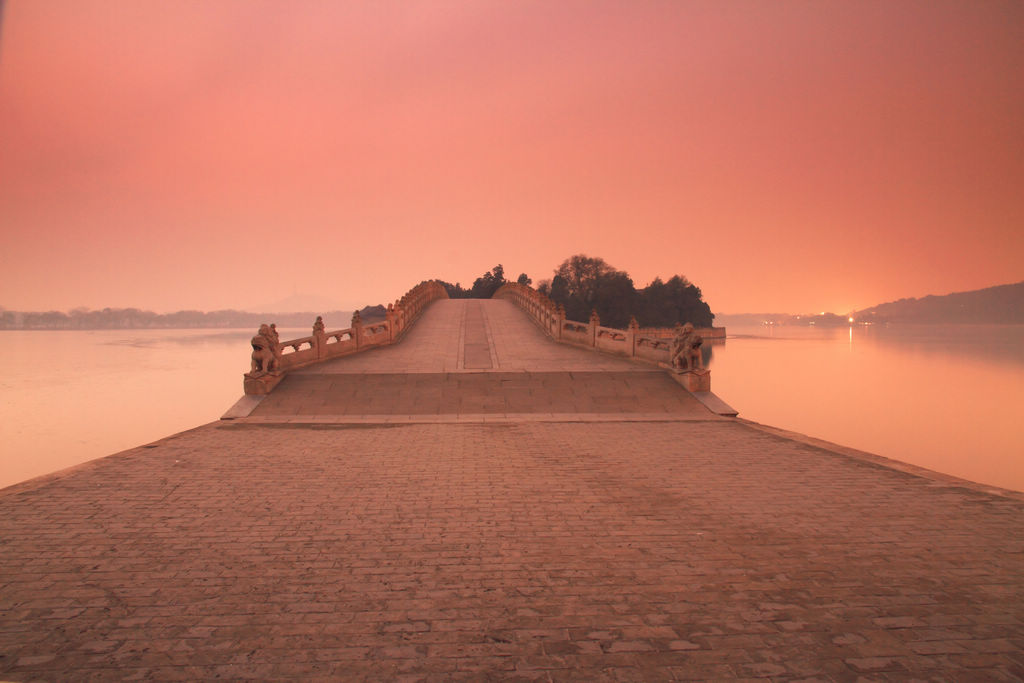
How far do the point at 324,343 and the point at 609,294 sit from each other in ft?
201

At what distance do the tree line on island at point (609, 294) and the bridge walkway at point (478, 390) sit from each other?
53.1 meters

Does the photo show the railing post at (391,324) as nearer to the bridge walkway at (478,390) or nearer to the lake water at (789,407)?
the bridge walkway at (478,390)

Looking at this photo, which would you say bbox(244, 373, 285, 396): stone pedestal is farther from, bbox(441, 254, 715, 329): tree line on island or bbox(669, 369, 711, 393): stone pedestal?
bbox(441, 254, 715, 329): tree line on island

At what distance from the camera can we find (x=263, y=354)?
44.3 ft

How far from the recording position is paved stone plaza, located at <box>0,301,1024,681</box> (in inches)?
142

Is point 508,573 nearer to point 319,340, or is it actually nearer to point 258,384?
point 258,384

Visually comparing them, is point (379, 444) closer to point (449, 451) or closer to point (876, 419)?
point (449, 451)

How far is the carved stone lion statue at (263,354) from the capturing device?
532 inches

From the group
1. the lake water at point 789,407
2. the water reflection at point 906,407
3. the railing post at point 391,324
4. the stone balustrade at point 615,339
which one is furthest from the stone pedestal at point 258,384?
the water reflection at point 906,407

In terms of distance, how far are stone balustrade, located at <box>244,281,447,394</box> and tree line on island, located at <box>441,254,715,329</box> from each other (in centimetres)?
4923

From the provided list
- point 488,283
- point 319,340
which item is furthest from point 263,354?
point 488,283

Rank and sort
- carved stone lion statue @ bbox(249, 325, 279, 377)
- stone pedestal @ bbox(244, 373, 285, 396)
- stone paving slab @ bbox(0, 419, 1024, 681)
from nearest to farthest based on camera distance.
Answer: stone paving slab @ bbox(0, 419, 1024, 681) < stone pedestal @ bbox(244, 373, 285, 396) < carved stone lion statue @ bbox(249, 325, 279, 377)

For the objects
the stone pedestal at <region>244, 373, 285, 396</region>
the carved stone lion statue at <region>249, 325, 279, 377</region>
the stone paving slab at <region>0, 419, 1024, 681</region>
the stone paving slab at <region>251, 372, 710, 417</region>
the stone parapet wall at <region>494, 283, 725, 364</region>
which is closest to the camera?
the stone paving slab at <region>0, 419, 1024, 681</region>

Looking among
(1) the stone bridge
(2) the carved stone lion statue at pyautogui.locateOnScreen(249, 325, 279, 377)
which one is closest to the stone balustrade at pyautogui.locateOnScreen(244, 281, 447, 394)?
(2) the carved stone lion statue at pyautogui.locateOnScreen(249, 325, 279, 377)
